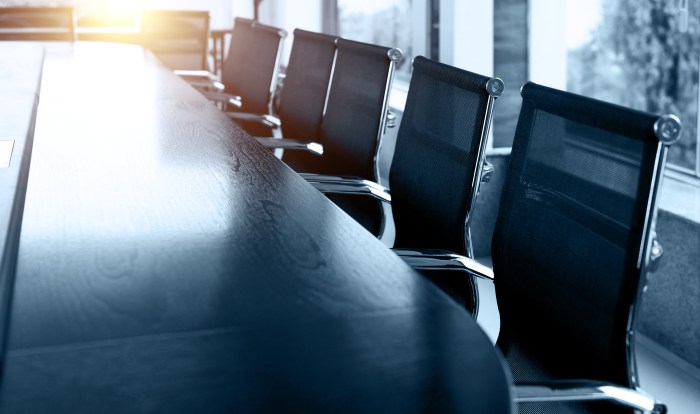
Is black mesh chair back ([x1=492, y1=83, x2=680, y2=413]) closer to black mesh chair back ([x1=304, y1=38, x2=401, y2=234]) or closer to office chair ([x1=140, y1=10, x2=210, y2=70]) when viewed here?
black mesh chair back ([x1=304, y1=38, x2=401, y2=234])

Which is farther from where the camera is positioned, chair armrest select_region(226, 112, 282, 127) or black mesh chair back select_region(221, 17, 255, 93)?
black mesh chair back select_region(221, 17, 255, 93)

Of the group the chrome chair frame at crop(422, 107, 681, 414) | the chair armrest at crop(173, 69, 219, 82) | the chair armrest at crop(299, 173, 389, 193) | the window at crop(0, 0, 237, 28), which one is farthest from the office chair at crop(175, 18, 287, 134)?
the window at crop(0, 0, 237, 28)

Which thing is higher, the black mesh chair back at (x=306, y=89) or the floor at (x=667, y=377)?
the black mesh chair back at (x=306, y=89)

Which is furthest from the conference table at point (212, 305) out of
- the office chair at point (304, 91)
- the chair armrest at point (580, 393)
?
the office chair at point (304, 91)

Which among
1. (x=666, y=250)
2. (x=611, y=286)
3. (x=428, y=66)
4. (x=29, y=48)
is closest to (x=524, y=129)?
(x=611, y=286)

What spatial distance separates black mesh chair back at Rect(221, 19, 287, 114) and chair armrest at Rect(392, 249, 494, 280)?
154 cm

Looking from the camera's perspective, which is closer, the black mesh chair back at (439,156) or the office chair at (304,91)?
the black mesh chair back at (439,156)

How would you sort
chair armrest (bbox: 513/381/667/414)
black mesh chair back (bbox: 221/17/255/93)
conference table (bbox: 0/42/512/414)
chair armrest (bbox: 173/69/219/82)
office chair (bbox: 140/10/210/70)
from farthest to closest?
1. office chair (bbox: 140/10/210/70)
2. chair armrest (bbox: 173/69/219/82)
3. black mesh chair back (bbox: 221/17/255/93)
4. chair armrest (bbox: 513/381/667/414)
5. conference table (bbox: 0/42/512/414)

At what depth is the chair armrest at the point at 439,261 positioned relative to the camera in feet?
4.81

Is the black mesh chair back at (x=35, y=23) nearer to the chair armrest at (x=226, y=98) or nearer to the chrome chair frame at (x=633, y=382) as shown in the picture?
the chair armrest at (x=226, y=98)

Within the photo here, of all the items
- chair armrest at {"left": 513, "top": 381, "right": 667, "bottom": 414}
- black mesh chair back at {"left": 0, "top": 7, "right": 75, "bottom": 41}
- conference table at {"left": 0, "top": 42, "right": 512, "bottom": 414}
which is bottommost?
chair armrest at {"left": 513, "top": 381, "right": 667, "bottom": 414}

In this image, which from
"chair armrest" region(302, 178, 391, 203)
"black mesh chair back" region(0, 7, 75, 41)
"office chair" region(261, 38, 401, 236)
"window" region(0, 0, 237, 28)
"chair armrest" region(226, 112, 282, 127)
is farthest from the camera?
"window" region(0, 0, 237, 28)

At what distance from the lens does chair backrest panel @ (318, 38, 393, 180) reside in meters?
2.03

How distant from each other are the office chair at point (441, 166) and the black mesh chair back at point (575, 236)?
15 centimetres
